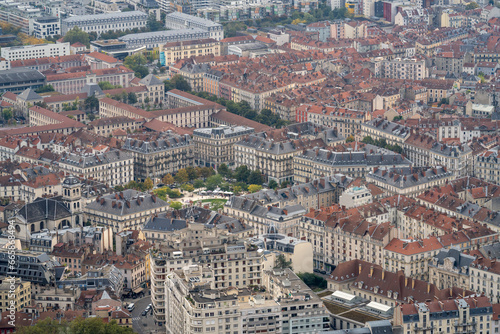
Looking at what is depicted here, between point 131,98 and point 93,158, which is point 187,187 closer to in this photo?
point 93,158

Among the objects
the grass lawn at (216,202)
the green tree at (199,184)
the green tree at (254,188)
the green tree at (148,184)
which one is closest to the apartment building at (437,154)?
the green tree at (254,188)

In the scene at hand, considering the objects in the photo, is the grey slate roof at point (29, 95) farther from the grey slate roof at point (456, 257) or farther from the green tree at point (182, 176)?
the grey slate roof at point (456, 257)

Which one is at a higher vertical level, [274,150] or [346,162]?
[346,162]

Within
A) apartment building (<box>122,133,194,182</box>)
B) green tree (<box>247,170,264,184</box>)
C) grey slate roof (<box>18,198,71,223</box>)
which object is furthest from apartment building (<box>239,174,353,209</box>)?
apartment building (<box>122,133,194,182</box>)

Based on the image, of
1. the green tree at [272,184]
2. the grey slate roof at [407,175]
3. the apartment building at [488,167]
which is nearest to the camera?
the grey slate roof at [407,175]

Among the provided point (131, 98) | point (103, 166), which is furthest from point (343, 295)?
point (131, 98)

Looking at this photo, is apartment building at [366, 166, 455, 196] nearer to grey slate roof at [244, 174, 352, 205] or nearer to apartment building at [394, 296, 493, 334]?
grey slate roof at [244, 174, 352, 205]
